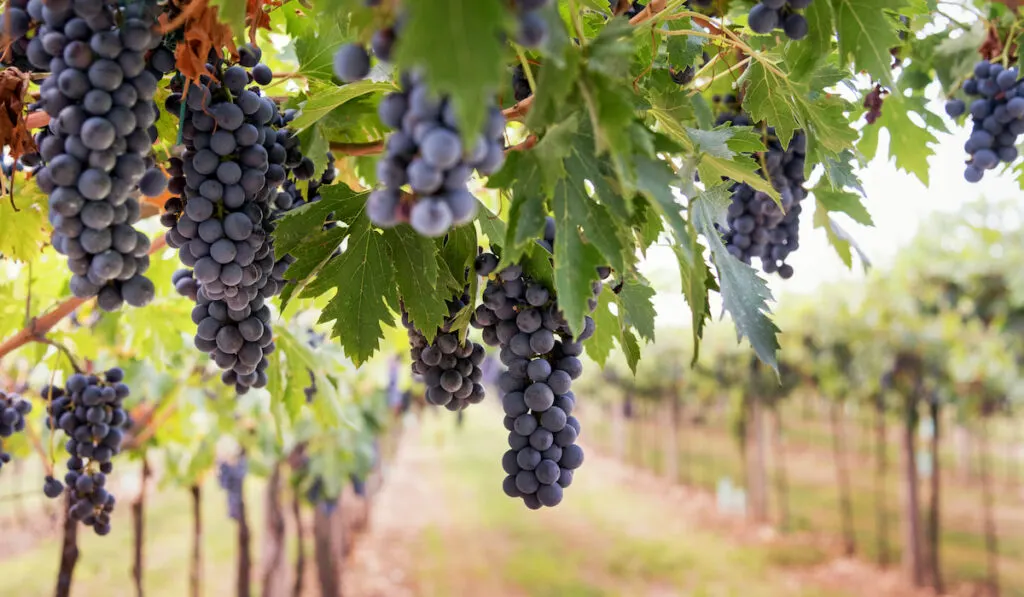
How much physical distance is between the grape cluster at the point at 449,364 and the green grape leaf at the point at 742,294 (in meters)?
0.55

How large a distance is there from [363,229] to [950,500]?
706 inches

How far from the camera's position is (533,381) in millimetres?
1553

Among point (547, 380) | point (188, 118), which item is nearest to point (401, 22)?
point (188, 118)

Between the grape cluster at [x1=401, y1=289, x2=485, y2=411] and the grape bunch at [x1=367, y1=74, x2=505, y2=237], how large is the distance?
757 mm

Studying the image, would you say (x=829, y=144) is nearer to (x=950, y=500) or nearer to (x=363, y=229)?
(x=363, y=229)

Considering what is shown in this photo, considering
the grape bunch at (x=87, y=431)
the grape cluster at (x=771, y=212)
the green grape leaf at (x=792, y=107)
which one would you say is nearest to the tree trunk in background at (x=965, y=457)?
the grape cluster at (x=771, y=212)

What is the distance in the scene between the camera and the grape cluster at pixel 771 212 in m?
2.28

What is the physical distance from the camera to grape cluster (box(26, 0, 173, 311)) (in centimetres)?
107

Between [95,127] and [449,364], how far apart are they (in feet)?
2.90

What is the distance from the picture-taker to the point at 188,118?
1368 millimetres

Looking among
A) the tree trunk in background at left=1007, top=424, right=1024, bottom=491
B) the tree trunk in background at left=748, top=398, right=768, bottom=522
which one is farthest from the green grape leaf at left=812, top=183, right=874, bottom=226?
the tree trunk in background at left=1007, top=424, right=1024, bottom=491

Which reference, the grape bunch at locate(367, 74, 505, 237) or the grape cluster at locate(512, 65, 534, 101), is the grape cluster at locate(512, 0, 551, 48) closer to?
the grape bunch at locate(367, 74, 505, 237)

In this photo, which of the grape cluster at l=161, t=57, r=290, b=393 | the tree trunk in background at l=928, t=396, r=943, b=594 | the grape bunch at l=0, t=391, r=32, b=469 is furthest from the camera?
the tree trunk in background at l=928, t=396, r=943, b=594

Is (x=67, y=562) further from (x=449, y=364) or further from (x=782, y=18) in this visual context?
(x=782, y=18)
